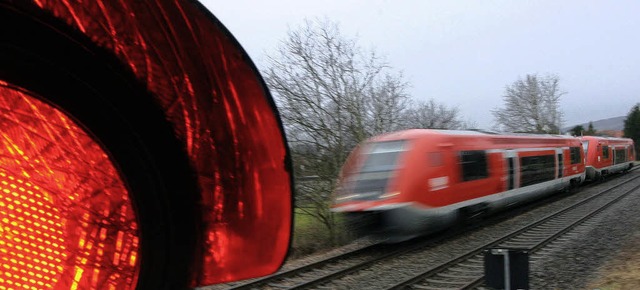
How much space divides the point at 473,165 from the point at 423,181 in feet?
8.89

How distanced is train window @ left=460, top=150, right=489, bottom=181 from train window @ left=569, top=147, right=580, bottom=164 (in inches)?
452

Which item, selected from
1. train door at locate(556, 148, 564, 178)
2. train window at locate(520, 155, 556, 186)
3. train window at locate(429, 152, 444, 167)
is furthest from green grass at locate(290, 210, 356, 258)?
train door at locate(556, 148, 564, 178)

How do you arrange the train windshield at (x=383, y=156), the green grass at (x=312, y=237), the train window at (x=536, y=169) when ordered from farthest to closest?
the train window at (x=536, y=169) → the green grass at (x=312, y=237) → the train windshield at (x=383, y=156)

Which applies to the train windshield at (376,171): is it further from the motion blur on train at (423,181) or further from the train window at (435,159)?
the train window at (435,159)

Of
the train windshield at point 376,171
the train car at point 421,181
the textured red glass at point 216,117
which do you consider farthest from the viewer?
the train windshield at point 376,171

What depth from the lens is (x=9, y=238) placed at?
3.39ft

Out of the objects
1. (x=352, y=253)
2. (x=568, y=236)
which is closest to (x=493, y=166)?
(x=568, y=236)

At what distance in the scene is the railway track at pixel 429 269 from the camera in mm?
7898

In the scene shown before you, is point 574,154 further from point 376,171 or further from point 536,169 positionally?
point 376,171

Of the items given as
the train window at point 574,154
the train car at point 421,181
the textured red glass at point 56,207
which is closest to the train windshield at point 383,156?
the train car at point 421,181

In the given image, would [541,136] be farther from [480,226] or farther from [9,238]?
[9,238]

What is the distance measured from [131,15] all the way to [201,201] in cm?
53

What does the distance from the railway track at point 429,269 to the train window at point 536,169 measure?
250cm

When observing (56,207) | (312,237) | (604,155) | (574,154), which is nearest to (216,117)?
(56,207)
